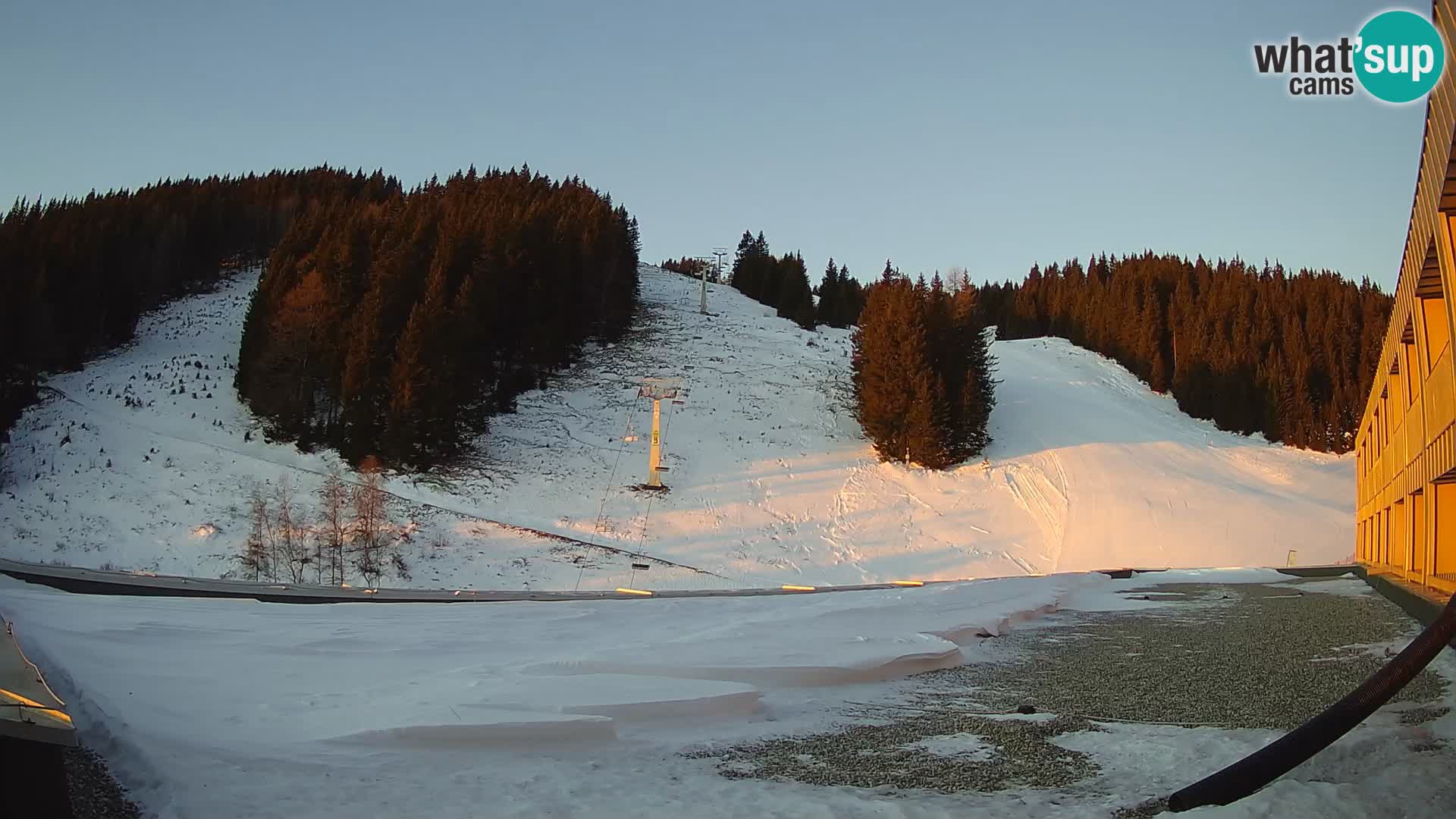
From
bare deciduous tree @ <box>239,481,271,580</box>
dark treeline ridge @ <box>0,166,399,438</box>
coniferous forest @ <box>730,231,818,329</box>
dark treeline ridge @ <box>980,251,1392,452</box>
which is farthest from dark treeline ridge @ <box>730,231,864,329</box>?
bare deciduous tree @ <box>239,481,271,580</box>

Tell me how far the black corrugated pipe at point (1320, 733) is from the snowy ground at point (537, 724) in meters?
0.12

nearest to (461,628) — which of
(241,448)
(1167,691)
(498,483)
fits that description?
(1167,691)

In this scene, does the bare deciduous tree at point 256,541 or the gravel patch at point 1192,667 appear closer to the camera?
the gravel patch at point 1192,667

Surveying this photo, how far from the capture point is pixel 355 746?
17.5 ft

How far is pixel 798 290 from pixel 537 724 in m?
59.3

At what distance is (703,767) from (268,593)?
12.0 meters

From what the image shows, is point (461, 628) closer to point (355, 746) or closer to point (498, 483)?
point (355, 746)

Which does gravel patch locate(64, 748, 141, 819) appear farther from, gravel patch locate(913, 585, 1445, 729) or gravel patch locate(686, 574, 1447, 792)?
gravel patch locate(913, 585, 1445, 729)

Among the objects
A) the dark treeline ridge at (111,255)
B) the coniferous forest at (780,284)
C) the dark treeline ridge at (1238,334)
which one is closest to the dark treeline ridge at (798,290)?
the coniferous forest at (780,284)

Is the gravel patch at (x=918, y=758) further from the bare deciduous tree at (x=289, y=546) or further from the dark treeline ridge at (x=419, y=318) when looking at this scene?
the dark treeline ridge at (x=419, y=318)

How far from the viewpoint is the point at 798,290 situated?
63.9 meters

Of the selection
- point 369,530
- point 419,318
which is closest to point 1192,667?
point 369,530

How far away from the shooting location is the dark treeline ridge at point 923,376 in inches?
1328

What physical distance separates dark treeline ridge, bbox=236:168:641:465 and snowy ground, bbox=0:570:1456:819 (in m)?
19.3
